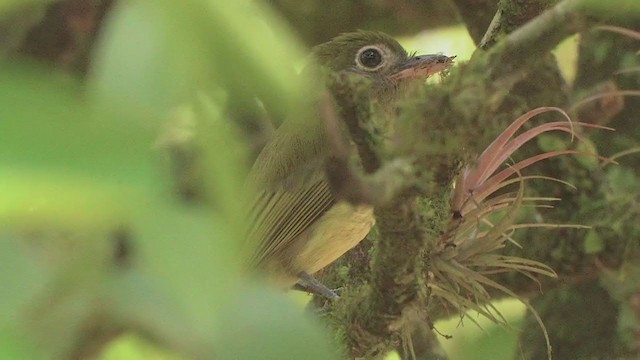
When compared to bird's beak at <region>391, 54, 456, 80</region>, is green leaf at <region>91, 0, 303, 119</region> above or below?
below

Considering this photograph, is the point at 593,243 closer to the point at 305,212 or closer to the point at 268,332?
the point at 305,212

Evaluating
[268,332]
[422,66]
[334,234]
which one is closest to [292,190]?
[334,234]

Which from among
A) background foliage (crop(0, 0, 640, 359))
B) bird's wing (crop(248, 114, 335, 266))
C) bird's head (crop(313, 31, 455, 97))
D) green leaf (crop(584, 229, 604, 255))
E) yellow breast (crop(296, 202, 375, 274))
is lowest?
background foliage (crop(0, 0, 640, 359))

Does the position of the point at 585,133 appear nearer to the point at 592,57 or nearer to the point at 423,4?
the point at 592,57

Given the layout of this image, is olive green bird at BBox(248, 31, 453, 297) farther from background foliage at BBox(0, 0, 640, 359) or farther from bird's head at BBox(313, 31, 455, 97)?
background foliage at BBox(0, 0, 640, 359)

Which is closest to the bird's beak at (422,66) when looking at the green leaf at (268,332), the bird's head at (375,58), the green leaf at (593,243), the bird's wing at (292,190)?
the bird's head at (375,58)

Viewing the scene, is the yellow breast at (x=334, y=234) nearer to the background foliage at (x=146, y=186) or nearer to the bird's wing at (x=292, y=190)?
the bird's wing at (x=292, y=190)

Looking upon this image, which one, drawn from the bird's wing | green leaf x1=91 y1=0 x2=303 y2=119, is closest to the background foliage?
green leaf x1=91 y1=0 x2=303 y2=119

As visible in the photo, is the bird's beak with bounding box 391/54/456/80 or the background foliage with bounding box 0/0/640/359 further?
the bird's beak with bounding box 391/54/456/80

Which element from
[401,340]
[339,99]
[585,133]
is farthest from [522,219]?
[339,99]
